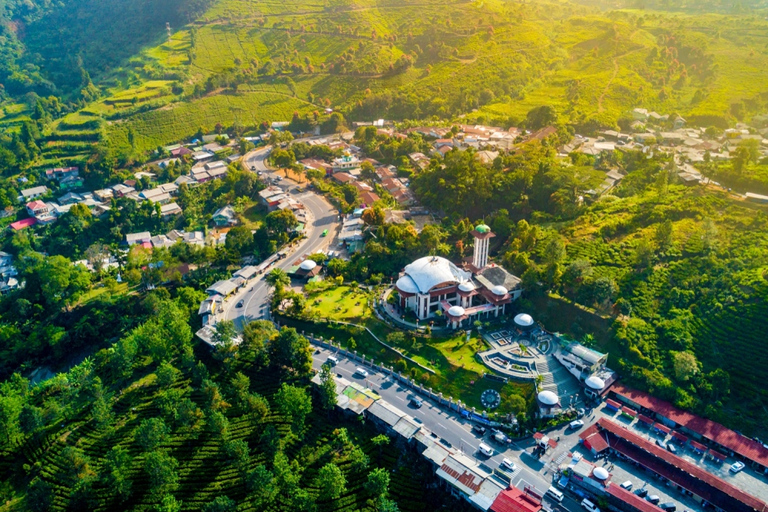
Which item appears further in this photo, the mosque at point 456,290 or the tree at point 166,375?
the mosque at point 456,290

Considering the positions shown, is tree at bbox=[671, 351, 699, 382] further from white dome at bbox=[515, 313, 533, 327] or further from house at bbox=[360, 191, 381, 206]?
house at bbox=[360, 191, 381, 206]

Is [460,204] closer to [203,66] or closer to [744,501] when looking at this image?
[744,501]

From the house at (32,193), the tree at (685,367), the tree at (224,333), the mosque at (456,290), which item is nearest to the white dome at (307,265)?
the mosque at (456,290)

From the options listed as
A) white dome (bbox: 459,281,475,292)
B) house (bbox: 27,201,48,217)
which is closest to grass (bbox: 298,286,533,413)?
white dome (bbox: 459,281,475,292)

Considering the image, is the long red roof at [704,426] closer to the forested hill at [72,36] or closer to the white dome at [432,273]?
the white dome at [432,273]

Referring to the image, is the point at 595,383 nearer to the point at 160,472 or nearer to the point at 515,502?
the point at 515,502

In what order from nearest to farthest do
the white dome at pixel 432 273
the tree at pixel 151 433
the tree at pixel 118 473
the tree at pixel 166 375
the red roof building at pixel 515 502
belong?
the red roof building at pixel 515 502 → the tree at pixel 118 473 → the tree at pixel 151 433 → the tree at pixel 166 375 → the white dome at pixel 432 273

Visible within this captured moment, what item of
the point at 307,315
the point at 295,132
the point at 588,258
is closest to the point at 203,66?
the point at 295,132
